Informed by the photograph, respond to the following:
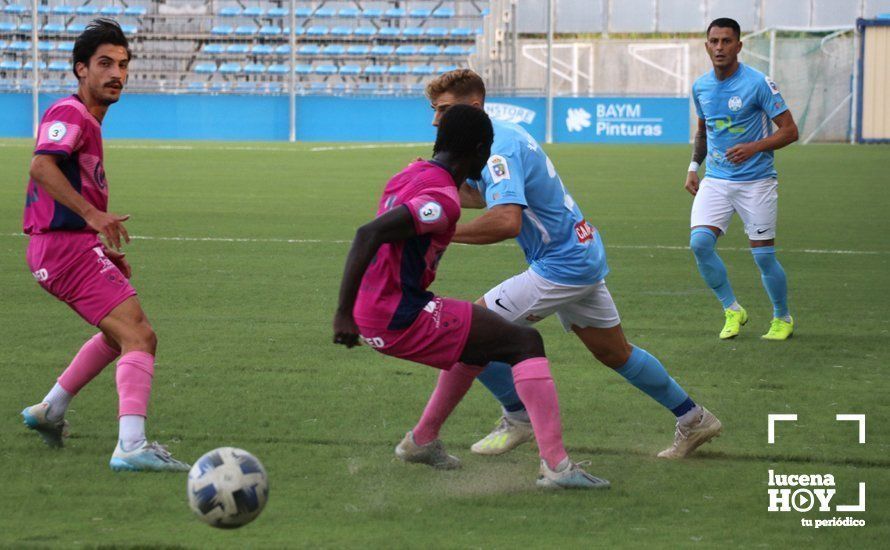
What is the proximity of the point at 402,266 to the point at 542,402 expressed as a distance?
750mm

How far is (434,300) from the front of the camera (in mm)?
4852

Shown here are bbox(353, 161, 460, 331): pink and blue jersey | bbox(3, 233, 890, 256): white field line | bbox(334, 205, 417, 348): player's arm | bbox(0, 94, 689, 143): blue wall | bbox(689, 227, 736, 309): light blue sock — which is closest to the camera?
bbox(334, 205, 417, 348): player's arm

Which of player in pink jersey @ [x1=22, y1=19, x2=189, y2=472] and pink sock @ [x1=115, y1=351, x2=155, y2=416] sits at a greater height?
player in pink jersey @ [x1=22, y1=19, x2=189, y2=472]

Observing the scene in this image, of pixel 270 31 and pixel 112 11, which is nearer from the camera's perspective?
pixel 270 31

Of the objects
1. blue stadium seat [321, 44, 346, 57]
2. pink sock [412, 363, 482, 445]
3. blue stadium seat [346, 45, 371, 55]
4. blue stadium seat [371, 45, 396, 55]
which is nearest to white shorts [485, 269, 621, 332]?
pink sock [412, 363, 482, 445]

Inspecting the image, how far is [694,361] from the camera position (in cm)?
780

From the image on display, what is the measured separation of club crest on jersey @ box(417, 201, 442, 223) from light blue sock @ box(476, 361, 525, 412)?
4.29 ft

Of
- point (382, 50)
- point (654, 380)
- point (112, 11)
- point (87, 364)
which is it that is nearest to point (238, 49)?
point (112, 11)

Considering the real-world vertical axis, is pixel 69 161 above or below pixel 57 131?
below

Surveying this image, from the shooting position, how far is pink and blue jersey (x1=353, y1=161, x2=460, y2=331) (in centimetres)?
469

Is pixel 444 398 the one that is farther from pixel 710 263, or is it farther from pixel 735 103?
pixel 735 103

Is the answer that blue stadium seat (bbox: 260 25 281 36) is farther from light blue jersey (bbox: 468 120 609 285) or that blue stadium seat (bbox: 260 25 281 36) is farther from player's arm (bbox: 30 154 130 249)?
player's arm (bbox: 30 154 130 249)

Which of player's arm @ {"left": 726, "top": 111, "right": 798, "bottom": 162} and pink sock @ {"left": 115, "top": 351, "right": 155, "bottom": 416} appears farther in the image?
player's arm @ {"left": 726, "top": 111, "right": 798, "bottom": 162}

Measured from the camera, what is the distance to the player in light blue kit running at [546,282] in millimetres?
5223
